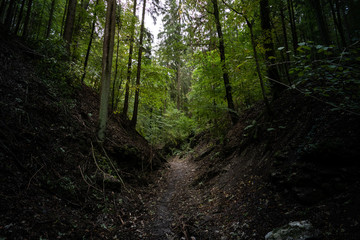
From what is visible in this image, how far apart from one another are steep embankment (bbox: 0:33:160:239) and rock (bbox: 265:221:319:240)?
320 cm

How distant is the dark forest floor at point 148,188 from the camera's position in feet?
9.57

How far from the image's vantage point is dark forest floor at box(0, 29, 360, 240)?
2.92 m

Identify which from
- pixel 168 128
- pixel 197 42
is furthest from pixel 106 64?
pixel 168 128

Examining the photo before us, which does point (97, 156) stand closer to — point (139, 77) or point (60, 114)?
point (60, 114)

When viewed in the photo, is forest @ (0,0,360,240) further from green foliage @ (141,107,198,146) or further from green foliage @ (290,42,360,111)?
green foliage @ (141,107,198,146)

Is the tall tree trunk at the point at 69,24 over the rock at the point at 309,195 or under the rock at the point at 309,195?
over

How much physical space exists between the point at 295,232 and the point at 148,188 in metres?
5.94

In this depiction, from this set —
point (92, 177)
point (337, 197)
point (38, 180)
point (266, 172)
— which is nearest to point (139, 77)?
point (92, 177)

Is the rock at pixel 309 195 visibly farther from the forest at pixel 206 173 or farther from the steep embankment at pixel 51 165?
the steep embankment at pixel 51 165

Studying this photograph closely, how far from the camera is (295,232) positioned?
8.80ft

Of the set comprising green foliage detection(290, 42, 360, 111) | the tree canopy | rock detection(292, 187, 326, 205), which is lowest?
rock detection(292, 187, 326, 205)

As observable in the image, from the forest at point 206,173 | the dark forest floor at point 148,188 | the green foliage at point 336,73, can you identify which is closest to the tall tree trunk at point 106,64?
the forest at point 206,173

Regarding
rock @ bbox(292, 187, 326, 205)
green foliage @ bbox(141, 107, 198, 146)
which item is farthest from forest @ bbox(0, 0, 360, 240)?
green foliage @ bbox(141, 107, 198, 146)

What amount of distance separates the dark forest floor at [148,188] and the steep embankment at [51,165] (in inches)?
0.9
